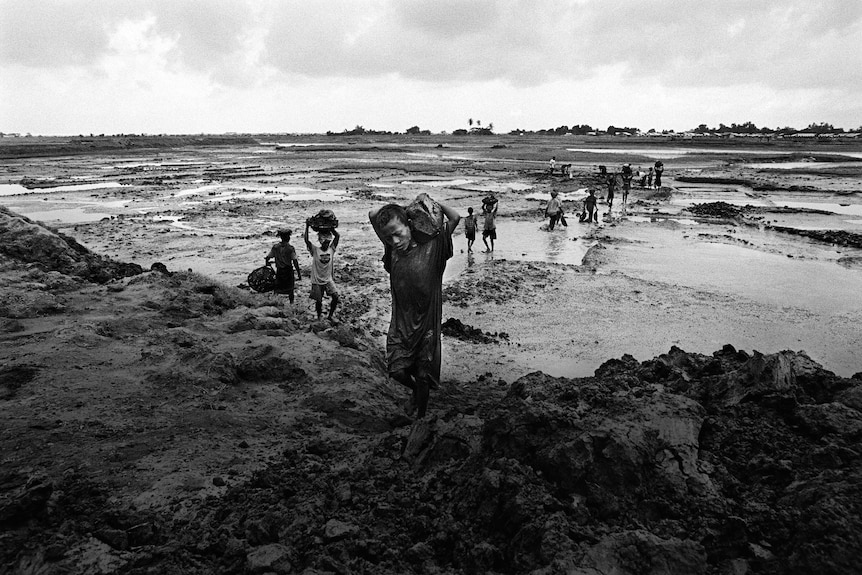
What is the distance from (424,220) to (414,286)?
0.55m

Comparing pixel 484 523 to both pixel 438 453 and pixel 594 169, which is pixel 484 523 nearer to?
pixel 438 453

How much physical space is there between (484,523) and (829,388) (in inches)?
131

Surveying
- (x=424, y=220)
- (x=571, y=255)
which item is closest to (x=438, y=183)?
(x=571, y=255)

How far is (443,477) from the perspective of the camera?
11.2 feet

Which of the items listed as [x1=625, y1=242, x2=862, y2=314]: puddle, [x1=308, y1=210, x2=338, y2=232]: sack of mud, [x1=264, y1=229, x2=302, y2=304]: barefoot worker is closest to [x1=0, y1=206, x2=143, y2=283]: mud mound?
[x1=264, y1=229, x2=302, y2=304]: barefoot worker

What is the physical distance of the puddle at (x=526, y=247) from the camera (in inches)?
484

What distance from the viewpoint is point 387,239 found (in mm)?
4535

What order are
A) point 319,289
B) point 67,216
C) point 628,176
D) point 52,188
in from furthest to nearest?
point 52,188
point 628,176
point 67,216
point 319,289

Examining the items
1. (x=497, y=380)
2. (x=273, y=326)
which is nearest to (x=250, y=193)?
(x=273, y=326)

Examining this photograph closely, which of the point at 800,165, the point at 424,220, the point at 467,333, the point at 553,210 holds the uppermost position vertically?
the point at 424,220

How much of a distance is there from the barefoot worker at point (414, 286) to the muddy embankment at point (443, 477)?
561 millimetres

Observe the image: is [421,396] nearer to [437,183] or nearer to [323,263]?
[323,263]

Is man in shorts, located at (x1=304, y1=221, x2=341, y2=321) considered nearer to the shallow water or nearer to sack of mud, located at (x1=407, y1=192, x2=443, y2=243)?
sack of mud, located at (x1=407, y1=192, x2=443, y2=243)

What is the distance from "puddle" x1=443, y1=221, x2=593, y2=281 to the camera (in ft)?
40.3
